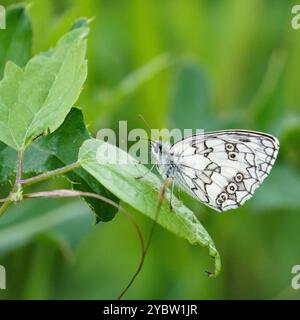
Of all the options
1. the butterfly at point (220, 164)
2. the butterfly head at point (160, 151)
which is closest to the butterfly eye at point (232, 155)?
the butterfly at point (220, 164)

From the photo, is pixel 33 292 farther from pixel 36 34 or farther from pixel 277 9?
pixel 277 9

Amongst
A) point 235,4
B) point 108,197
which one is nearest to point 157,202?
point 108,197

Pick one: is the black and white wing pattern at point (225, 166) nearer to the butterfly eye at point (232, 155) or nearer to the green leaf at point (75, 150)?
the butterfly eye at point (232, 155)

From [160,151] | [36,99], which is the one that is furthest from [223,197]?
[36,99]

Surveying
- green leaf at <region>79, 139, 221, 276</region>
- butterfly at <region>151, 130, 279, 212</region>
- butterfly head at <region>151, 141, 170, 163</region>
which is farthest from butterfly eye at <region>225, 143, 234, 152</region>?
green leaf at <region>79, 139, 221, 276</region>

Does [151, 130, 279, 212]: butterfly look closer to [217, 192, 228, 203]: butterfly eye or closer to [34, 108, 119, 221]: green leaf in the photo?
[217, 192, 228, 203]: butterfly eye
